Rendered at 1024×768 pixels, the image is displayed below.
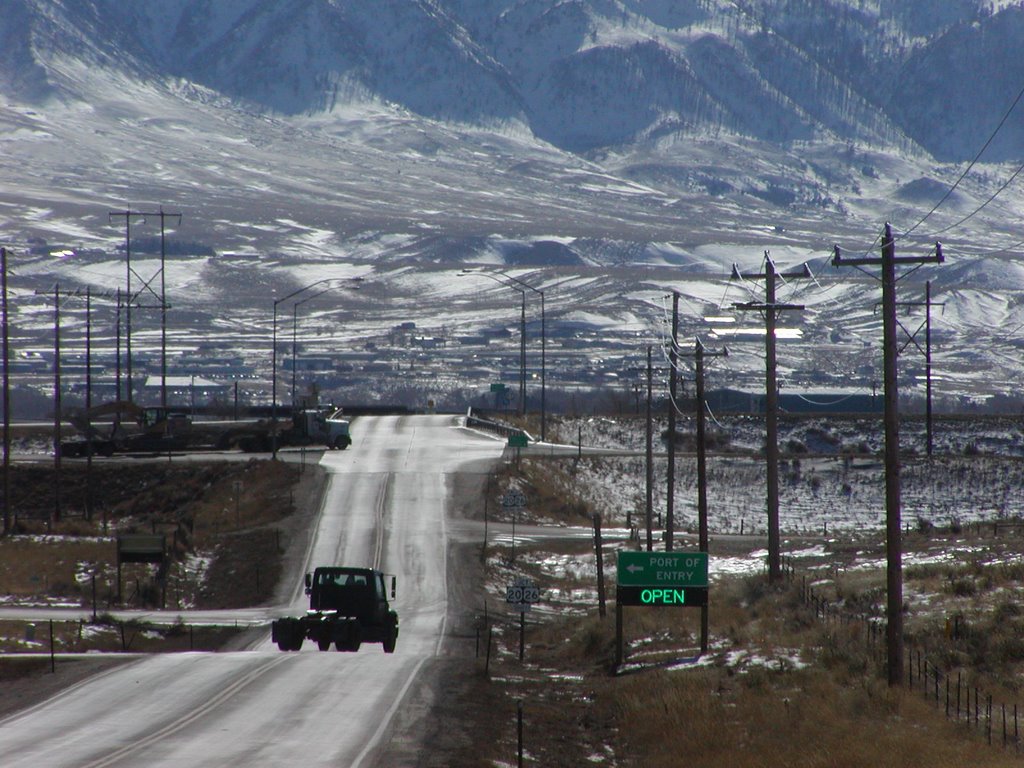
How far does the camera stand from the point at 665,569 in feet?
115

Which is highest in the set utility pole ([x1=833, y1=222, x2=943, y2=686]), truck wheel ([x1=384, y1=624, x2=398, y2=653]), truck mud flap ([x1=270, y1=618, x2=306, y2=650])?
utility pole ([x1=833, y1=222, x2=943, y2=686])

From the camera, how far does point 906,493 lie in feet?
263

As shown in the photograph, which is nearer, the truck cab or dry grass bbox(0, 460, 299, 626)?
the truck cab

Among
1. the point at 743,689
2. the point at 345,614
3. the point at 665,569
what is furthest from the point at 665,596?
the point at 345,614

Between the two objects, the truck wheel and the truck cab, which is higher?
the truck cab

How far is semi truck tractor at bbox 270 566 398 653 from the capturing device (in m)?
34.6

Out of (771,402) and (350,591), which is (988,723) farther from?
(771,402)

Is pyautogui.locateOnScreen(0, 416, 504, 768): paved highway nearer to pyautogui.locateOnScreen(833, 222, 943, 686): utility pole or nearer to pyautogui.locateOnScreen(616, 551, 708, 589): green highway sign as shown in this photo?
pyautogui.locateOnScreen(616, 551, 708, 589): green highway sign

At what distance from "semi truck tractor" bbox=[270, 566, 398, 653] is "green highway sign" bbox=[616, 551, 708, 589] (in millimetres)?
5682

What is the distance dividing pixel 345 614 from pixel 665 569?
7753mm

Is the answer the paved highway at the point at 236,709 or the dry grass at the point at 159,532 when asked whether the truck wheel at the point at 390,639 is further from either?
the dry grass at the point at 159,532

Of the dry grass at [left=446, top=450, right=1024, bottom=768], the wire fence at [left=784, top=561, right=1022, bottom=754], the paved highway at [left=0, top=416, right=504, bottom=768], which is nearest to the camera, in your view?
the paved highway at [left=0, top=416, right=504, bottom=768]

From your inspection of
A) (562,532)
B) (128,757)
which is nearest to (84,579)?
(562,532)

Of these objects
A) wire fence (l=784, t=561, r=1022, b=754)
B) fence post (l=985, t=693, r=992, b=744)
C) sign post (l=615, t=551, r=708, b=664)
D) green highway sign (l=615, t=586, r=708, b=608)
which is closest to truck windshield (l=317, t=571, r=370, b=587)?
sign post (l=615, t=551, r=708, b=664)
